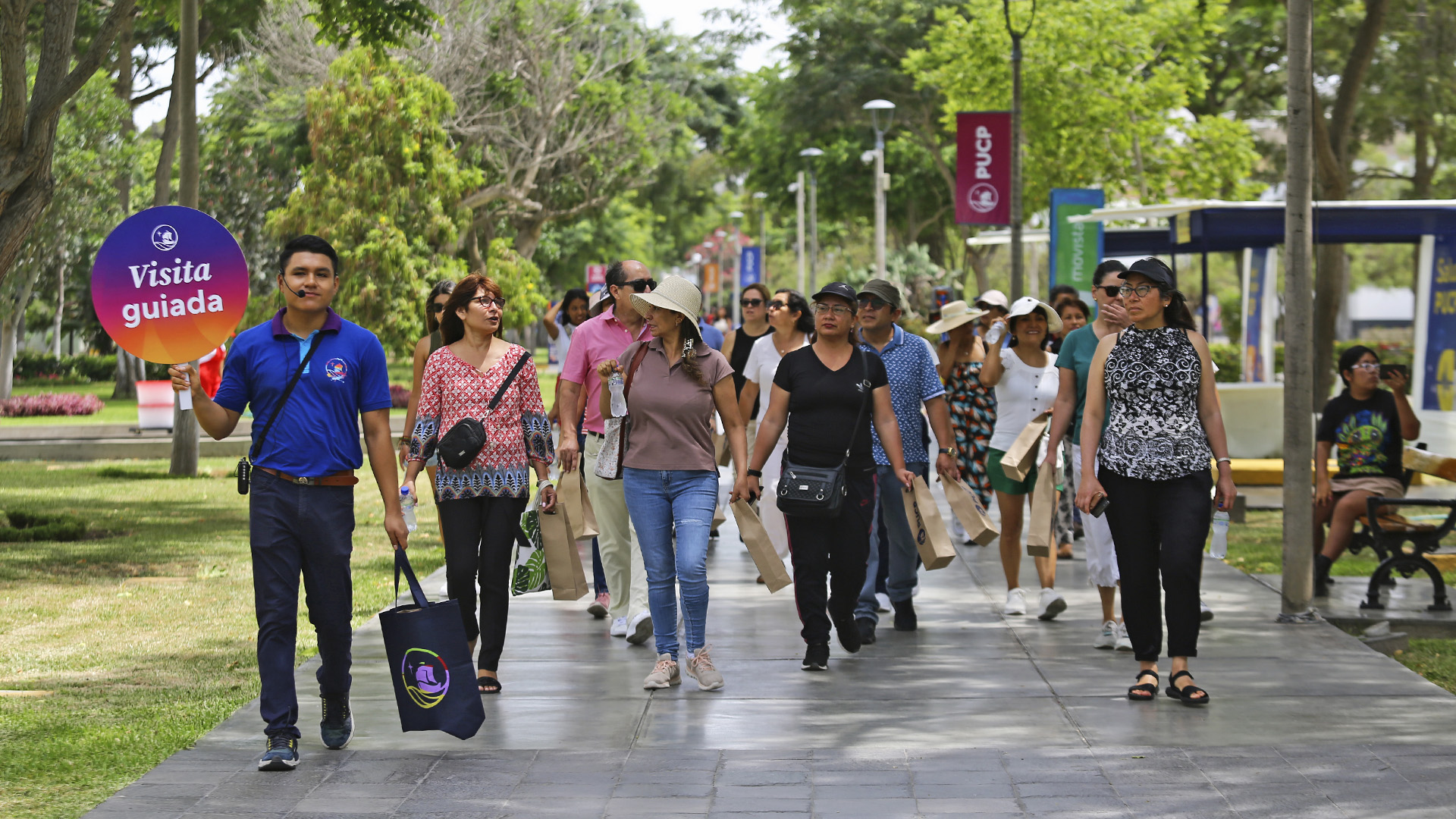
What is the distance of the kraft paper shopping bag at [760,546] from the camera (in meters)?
7.45

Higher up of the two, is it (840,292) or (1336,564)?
(840,292)

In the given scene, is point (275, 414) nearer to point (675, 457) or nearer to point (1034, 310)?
point (675, 457)

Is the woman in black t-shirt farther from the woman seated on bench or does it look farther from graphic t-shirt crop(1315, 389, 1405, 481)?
graphic t-shirt crop(1315, 389, 1405, 481)

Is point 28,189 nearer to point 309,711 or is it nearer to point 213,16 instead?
point 309,711

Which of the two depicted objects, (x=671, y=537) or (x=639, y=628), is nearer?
(x=671, y=537)

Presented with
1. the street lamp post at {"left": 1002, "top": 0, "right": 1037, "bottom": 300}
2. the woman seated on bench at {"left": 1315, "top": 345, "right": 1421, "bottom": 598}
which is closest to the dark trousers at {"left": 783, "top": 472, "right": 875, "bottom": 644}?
the woman seated on bench at {"left": 1315, "top": 345, "right": 1421, "bottom": 598}

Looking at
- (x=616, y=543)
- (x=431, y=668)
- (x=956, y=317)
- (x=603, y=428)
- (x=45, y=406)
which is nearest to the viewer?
(x=431, y=668)

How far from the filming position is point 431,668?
5.93 metres

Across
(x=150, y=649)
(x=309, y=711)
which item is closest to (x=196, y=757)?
(x=309, y=711)

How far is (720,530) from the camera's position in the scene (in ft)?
44.9

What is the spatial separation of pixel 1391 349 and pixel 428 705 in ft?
139

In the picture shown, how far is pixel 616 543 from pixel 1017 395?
8.23ft

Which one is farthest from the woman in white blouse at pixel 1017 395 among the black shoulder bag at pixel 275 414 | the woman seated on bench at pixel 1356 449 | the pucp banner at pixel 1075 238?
the pucp banner at pixel 1075 238

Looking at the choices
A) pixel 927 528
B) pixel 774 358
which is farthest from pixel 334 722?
pixel 774 358
